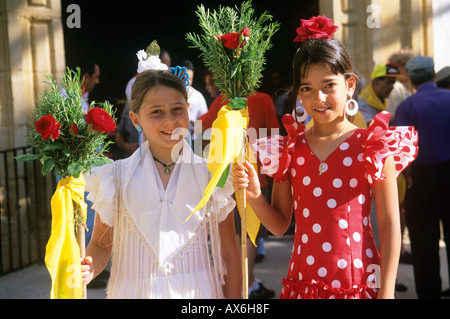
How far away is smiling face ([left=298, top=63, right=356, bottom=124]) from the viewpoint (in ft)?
8.30

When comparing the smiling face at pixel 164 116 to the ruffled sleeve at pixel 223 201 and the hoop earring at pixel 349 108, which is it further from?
the hoop earring at pixel 349 108

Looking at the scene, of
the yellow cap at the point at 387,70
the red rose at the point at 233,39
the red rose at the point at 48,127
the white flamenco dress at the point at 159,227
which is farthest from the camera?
the yellow cap at the point at 387,70

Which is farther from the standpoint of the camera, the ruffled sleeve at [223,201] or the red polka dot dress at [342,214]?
the ruffled sleeve at [223,201]

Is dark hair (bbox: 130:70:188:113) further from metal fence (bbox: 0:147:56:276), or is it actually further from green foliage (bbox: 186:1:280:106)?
metal fence (bbox: 0:147:56:276)

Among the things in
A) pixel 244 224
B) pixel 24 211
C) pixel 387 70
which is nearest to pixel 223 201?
pixel 244 224

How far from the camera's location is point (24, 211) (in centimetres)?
636

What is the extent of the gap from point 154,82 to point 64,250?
2.73 ft

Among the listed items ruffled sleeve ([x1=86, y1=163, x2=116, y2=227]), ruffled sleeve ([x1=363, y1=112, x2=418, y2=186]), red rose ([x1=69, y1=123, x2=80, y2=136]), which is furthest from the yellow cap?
red rose ([x1=69, y1=123, x2=80, y2=136])

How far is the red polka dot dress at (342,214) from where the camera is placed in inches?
95.7

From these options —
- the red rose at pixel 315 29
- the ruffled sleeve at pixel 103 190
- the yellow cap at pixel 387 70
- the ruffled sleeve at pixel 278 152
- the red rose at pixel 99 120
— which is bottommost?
the ruffled sleeve at pixel 103 190

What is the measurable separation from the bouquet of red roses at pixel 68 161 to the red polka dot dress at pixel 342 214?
0.85m

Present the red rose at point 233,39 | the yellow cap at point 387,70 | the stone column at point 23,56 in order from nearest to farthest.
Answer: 1. the red rose at point 233,39
2. the yellow cap at point 387,70
3. the stone column at point 23,56

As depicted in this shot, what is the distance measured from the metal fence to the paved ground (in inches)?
10.4

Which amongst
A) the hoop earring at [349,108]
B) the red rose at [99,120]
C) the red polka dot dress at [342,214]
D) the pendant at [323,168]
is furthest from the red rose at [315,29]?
the red rose at [99,120]
